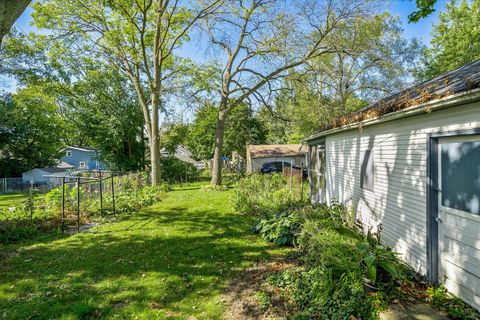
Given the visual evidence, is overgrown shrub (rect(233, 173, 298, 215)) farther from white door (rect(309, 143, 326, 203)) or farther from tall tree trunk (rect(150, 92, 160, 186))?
tall tree trunk (rect(150, 92, 160, 186))

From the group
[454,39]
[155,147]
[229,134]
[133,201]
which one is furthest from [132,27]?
[454,39]

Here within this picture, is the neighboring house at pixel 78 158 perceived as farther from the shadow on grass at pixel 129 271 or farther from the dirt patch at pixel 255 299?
the dirt patch at pixel 255 299

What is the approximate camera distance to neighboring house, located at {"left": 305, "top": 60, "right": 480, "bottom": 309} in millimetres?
3189

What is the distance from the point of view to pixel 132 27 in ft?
A: 51.6

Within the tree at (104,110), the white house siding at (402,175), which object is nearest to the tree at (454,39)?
the white house siding at (402,175)

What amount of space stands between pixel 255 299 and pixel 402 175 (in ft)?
10.6

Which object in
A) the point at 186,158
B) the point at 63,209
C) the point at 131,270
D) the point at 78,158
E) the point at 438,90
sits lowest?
the point at 131,270

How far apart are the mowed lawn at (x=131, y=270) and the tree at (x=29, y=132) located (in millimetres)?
22832

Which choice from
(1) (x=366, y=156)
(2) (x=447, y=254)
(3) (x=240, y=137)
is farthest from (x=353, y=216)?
(3) (x=240, y=137)

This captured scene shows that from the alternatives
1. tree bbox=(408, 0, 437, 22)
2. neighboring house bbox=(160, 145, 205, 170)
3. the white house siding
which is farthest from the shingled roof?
neighboring house bbox=(160, 145, 205, 170)

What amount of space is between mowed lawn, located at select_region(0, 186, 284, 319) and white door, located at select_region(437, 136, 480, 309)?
2.98 m

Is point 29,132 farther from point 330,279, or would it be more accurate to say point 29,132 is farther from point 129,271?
point 330,279

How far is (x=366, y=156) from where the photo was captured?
6.34 meters

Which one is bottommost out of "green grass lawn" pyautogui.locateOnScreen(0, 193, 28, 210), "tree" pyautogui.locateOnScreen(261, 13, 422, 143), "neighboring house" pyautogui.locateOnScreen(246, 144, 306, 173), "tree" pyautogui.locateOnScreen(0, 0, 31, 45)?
"green grass lawn" pyautogui.locateOnScreen(0, 193, 28, 210)
